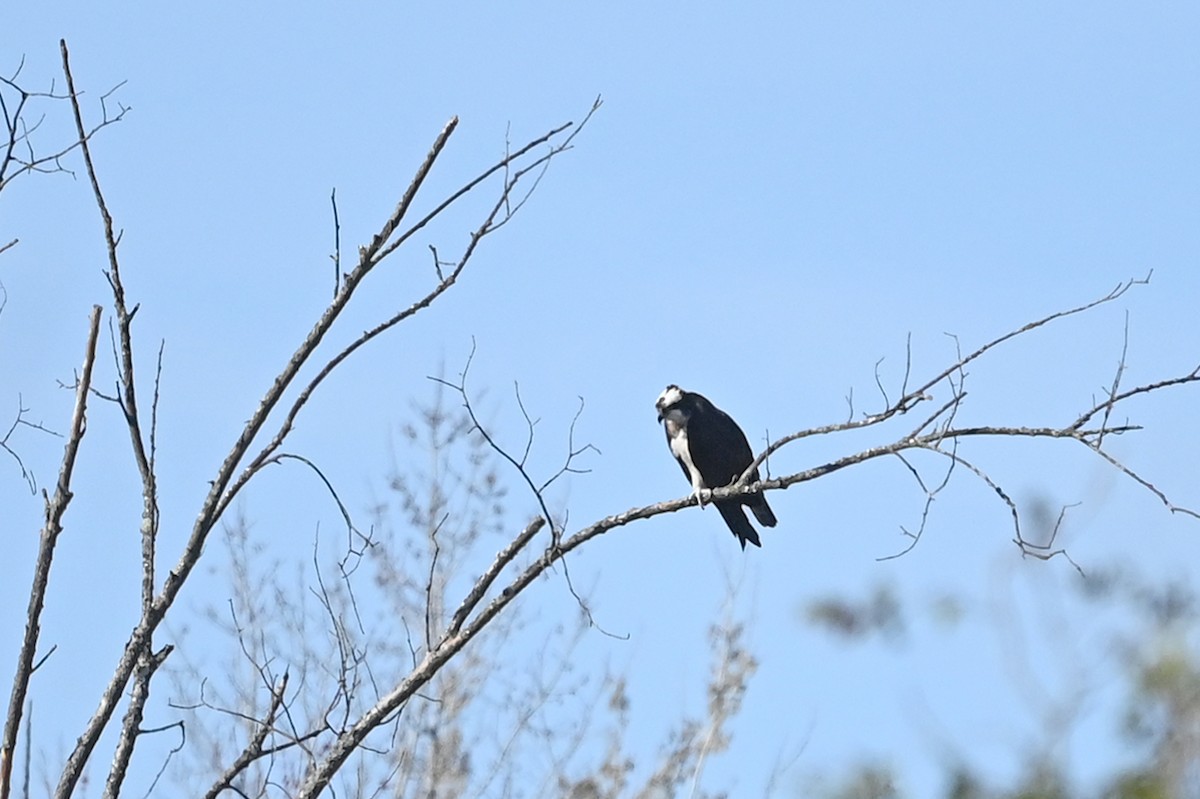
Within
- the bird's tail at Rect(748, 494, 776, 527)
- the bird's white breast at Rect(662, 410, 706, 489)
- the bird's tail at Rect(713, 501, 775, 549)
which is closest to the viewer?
the bird's tail at Rect(748, 494, 776, 527)

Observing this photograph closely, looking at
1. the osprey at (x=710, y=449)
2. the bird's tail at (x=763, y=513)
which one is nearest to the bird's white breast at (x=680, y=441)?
the osprey at (x=710, y=449)

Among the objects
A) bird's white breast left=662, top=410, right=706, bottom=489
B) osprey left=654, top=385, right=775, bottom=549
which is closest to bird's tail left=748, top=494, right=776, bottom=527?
osprey left=654, top=385, right=775, bottom=549

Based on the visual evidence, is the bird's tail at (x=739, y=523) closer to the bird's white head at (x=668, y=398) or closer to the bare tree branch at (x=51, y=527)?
the bird's white head at (x=668, y=398)

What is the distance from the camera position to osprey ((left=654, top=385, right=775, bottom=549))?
8711mm

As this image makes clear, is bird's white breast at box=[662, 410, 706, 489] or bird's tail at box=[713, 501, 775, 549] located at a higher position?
bird's white breast at box=[662, 410, 706, 489]

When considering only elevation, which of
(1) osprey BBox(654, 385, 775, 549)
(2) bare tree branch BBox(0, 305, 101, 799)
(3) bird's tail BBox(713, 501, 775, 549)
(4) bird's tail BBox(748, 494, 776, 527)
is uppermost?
(1) osprey BBox(654, 385, 775, 549)

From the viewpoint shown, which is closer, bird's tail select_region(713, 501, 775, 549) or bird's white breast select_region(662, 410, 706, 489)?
bird's tail select_region(713, 501, 775, 549)

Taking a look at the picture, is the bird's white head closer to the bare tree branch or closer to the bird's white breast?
the bird's white breast

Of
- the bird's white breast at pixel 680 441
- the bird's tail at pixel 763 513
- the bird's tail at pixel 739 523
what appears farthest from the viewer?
the bird's white breast at pixel 680 441

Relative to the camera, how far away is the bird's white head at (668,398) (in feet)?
31.0

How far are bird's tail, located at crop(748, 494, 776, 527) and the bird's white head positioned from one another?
1.14m

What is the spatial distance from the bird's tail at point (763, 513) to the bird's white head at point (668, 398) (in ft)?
3.75

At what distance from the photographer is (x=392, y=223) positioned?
4004 mm

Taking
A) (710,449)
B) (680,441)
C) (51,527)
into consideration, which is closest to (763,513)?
(710,449)
